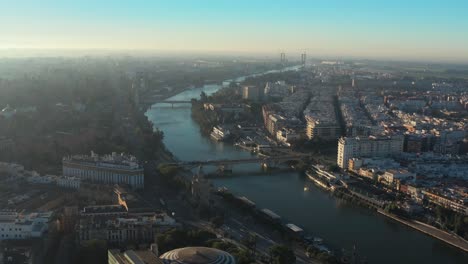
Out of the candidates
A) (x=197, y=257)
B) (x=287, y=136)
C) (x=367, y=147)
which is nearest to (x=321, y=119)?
(x=287, y=136)

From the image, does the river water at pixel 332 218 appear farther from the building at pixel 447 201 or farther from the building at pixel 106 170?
the building at pixel 106 170

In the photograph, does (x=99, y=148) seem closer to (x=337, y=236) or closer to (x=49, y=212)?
(x=49, y=212)

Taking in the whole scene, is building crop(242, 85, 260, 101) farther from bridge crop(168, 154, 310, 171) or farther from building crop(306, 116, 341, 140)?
bridge crop(168, 154, 310, 171)

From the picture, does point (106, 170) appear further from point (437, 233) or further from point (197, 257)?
point (437, 233)

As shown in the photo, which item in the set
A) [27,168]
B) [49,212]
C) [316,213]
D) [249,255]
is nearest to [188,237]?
[249,255]

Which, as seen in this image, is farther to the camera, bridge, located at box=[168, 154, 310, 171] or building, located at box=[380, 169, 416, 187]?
bridge, located at box=[168, 154, 310, 171]

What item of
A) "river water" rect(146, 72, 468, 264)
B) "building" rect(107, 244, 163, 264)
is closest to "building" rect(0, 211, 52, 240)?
"building" rect(107, 244, 163, 264)
